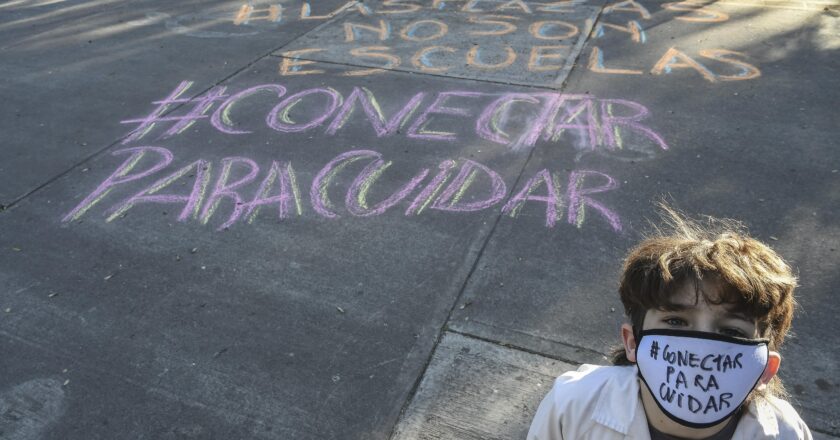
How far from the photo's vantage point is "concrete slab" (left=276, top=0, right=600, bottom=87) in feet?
21.1

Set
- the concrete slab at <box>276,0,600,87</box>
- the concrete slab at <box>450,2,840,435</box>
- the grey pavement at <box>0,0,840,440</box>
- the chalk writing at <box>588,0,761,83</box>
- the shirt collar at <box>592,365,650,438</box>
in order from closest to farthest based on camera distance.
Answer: the shirt collar at <box>592,365,650,438</box> → the grey pavement at <box>0,0,840,440</box> → the concrete slab at <box>450,2,840,435</box> → the chalk writing at <box>588,0,761,83</box> → the concrete slab at <box>276,0,600,87</box>

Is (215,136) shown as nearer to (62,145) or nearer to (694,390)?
(62,145)

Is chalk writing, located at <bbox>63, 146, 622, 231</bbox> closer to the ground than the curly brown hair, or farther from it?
closer to the ground

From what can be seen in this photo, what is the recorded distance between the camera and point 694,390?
5.05ft

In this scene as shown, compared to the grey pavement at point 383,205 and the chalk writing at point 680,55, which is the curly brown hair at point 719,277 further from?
the chalk writing at point 680,55

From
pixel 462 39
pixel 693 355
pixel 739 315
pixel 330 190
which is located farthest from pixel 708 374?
pixel 462 39

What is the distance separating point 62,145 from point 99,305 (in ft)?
8.37

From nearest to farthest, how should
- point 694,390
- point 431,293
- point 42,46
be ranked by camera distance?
1. point 694,390
2. point 431,293
3. point 42,46

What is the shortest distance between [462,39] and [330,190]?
131 inches

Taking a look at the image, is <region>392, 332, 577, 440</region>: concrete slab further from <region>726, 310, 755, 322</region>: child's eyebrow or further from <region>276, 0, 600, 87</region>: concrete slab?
<region>276, 0, 600, 87</region>: concrete slab

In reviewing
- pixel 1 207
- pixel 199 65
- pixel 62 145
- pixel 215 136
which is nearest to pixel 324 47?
pixel 199 65

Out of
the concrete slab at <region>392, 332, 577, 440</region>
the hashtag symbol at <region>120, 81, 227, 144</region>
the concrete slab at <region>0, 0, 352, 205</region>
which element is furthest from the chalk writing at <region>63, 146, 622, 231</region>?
the concrete slab at <region>392, 332, 577, 440</region>

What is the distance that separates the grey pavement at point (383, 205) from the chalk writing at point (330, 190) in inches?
0.9

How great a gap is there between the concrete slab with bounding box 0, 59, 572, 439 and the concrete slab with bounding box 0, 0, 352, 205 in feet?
1.43
